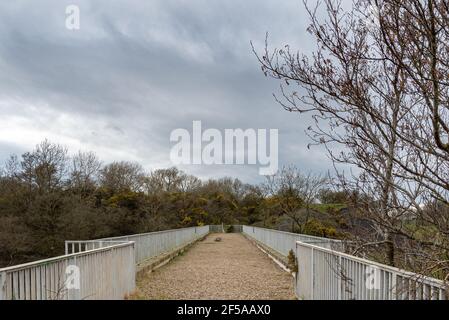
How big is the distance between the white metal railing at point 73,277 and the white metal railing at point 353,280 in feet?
10.9

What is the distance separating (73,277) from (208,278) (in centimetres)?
664

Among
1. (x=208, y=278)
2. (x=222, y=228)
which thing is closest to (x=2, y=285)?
(x=208, y=278)

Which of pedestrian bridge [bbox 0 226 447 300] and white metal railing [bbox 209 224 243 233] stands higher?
pedestrian bridge [bbox 0 226 447 300]

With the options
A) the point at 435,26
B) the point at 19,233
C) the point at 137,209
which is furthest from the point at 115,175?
the point at 435,26

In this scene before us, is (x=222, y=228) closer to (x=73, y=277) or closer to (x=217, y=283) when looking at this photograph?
(x=217, y=283)

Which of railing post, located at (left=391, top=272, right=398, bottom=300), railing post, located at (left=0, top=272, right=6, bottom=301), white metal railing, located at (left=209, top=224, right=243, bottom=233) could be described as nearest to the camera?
railing post, located at (left=0, top=272, right=6, bottom=301)

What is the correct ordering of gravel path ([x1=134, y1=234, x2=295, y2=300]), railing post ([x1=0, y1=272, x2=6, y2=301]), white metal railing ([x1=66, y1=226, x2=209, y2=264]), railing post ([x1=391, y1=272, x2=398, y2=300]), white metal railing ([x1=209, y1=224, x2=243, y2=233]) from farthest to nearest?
white metal railing ([x1=209, y1=224, x2=243, y2=233]) → white metal railing ([x1=66, y1=226, x2=209, y2=264]) → gravel path ([x1=134, y1=234, x2=295, y2=300]) → railing post ([x1=391, y1=272, x2=398, y2=300]) → railing post ([x1=0, y1=272, x2=6, y2=301])

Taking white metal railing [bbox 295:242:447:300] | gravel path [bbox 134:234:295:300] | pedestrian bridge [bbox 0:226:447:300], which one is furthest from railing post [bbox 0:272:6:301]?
gravel path [bbox 134:234:295:300]

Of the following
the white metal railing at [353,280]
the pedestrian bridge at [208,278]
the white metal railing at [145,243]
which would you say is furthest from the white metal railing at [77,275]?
the white metal railing at [353,280]

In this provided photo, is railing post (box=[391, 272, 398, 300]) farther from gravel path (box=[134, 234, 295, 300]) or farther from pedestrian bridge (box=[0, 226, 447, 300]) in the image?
gravel path (box=[134, 234, 295, 300])

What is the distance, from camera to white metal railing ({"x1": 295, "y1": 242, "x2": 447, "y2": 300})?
3.76 meters

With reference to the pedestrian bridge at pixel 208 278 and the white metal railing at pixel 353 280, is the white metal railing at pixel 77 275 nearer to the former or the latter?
the pedestrian bridge at pixel 208 278

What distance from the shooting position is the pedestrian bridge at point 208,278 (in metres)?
4.20
